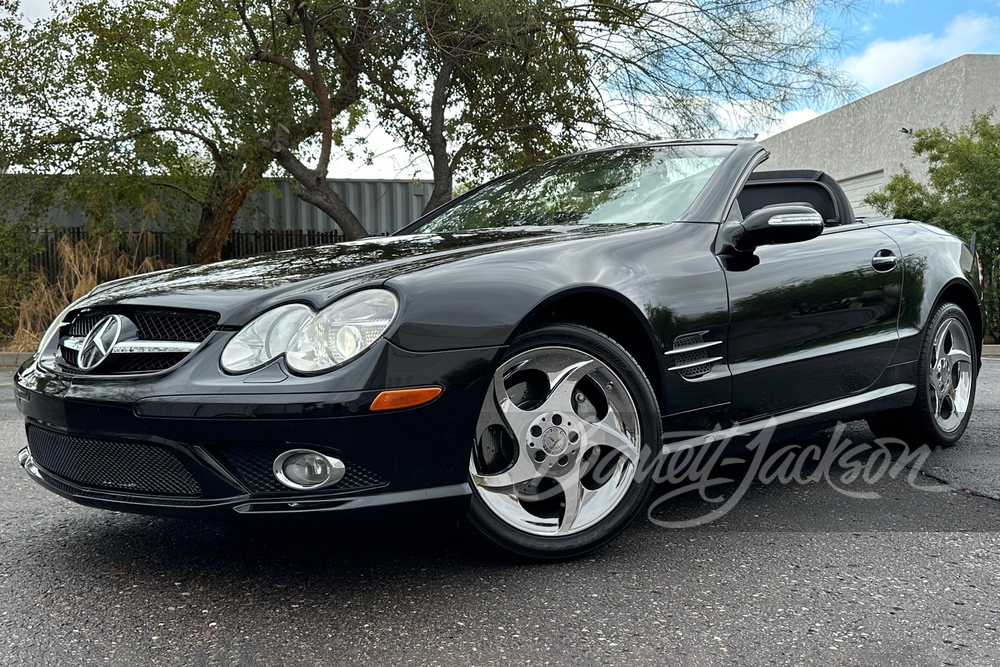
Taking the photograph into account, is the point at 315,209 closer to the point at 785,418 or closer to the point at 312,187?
the point at 312,187

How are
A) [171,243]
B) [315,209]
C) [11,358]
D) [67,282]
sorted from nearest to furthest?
1. [11,358]
2. [67,282]
3. [171,243]
4. [315,209]

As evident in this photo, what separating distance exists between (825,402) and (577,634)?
5.88ft

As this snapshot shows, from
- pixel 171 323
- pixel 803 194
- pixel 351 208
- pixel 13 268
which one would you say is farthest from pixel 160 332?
pixel 351 208

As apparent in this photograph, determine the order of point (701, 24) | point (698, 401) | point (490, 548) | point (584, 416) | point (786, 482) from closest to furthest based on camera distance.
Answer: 1. point (490, 548)
2. point (584, 416)
3. point (698, 401)
4. point (786, 482)
5. point (701, 24)

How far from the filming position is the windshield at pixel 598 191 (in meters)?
3.62

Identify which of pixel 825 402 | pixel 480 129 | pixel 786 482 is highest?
pixel 480 129

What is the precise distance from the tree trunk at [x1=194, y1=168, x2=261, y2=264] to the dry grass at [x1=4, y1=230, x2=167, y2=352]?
108 inches

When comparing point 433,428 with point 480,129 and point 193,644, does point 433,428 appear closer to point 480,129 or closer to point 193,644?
point 193,644

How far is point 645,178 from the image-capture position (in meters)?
3.82

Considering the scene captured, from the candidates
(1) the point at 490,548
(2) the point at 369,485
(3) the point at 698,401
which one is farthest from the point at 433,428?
(3) the point at 698,401

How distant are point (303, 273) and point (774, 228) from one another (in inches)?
61.2

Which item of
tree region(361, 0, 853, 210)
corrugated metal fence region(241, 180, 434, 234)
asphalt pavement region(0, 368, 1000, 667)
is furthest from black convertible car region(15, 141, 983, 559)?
corrugated metal fence region(241, 180, 434, 234)

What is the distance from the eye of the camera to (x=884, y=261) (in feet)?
13.3

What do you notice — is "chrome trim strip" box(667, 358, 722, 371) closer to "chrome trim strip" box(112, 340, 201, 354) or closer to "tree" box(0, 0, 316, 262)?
"chrome trim strip" box(112, 340, 201, 354)
